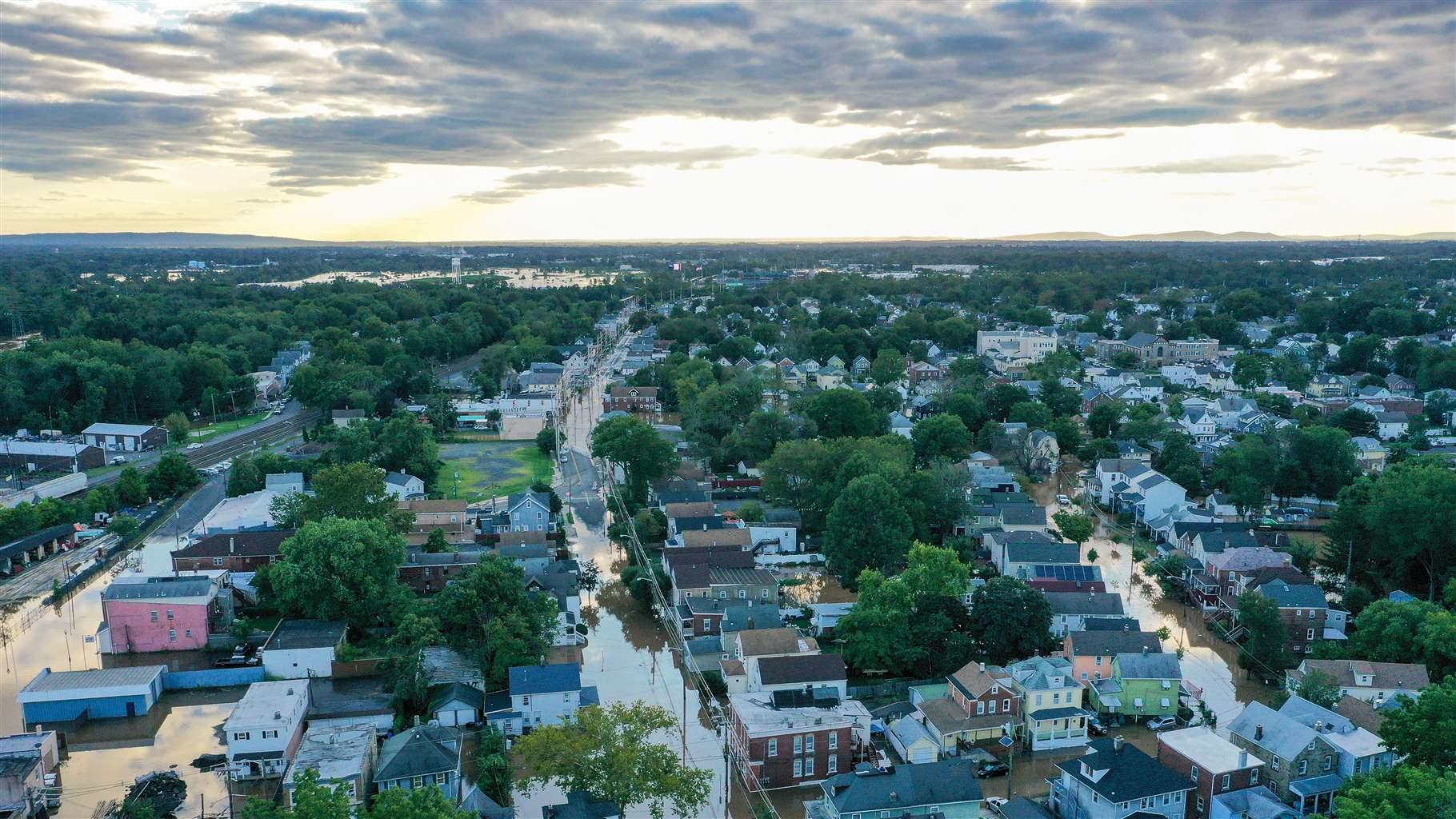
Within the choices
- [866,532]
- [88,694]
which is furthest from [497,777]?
[866,532]

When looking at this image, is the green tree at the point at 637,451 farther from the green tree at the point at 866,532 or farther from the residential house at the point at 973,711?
the residential house at the point at 973,711

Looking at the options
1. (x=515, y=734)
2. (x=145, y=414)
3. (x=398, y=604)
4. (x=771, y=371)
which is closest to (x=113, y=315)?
(x=145, y=414)

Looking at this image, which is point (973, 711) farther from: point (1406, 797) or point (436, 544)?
point (436, 544)

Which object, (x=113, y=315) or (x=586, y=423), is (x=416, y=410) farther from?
(x=113, y=315)

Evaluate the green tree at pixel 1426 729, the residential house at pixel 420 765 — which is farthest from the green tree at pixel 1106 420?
the residential house at pixel 420 765

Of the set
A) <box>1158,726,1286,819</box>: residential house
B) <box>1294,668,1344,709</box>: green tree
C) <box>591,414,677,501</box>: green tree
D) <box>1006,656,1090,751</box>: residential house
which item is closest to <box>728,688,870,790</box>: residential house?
<box>1006,656,1090,751</box>: residential house
